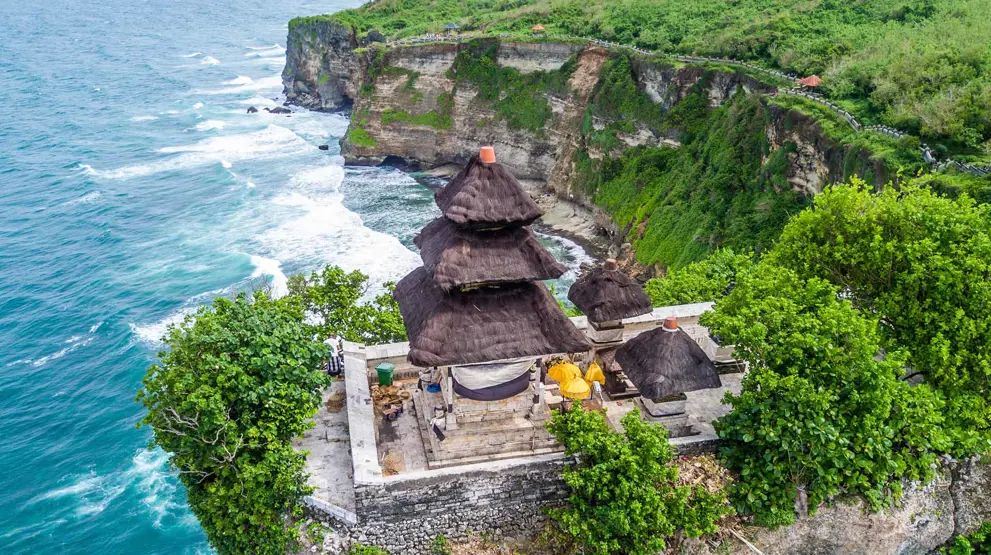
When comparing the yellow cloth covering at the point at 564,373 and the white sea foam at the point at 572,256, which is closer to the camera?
the yellow cloth covering at the point at 564,373

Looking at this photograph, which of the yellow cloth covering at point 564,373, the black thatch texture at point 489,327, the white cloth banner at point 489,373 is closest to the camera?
the black thatch texture at point 489,327

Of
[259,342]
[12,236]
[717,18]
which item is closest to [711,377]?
[259,342]

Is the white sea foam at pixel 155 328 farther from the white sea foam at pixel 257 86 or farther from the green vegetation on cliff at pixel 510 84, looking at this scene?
the white sea foam at pixel 257 86

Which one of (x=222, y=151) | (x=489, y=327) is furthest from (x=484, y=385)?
(x=222, y=151)

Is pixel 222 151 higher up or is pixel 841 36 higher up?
pixel 841 36

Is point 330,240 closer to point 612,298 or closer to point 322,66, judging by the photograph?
point 612,298

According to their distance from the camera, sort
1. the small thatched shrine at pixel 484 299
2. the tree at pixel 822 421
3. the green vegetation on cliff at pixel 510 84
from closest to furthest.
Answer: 1. the small thatched shrine at pixel 484 299
2. the tree at pixel 822 421
3. the green vegetation on cliff at pixel 510 84

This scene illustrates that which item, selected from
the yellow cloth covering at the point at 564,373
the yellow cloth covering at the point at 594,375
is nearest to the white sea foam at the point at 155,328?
the yellow cloth covering at the point at 564,373
